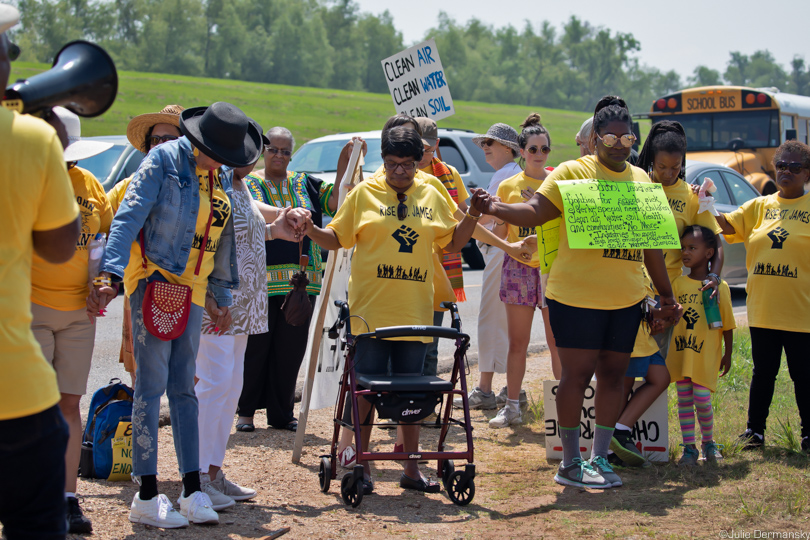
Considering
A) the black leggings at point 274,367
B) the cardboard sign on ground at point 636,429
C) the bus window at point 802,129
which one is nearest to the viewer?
the cardboard sign on ground at point 636,429

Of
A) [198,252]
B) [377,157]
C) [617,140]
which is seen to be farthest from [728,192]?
[198,252]

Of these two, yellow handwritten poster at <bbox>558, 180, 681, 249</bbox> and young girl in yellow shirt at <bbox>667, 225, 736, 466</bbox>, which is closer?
yellow handwritten poster at <bbox>558, 180, 681, 249</bbox>

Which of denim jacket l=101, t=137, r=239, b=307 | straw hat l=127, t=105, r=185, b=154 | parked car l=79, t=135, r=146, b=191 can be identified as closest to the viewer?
denim jacket l=101, t=137, r=239, b=307

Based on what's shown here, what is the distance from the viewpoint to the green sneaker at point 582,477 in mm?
4633

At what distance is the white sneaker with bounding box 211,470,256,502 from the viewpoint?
4.38 metres

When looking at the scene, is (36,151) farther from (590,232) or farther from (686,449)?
(686,449)

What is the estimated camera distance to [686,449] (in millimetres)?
5117

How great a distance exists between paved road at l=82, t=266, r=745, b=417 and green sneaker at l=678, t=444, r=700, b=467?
3071 millimetres

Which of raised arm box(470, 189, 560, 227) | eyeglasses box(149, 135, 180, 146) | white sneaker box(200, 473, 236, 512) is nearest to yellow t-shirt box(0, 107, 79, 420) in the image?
A: white sneaker box(200, 473, 236, 512)

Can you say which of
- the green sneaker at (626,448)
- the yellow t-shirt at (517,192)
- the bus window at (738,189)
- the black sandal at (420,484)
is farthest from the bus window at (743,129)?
the black sandal at (420,484)

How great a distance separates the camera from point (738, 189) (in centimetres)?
1216

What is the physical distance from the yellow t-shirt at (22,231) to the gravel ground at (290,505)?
171 cm

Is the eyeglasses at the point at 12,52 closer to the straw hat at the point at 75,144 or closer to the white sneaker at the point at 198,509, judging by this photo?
the straw hat at the point at 75,144

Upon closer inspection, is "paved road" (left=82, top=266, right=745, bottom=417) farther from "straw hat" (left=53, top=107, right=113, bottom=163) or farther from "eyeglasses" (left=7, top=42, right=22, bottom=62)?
"eyeglasses" (left=7, top=42, right=22, bottom=62)
